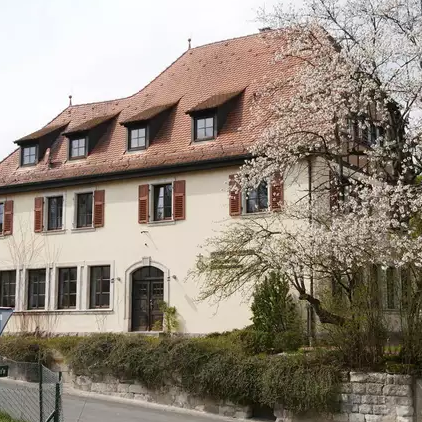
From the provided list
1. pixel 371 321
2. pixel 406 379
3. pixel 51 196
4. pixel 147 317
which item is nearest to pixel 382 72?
pixel 371 321

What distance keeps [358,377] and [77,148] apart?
15301mm

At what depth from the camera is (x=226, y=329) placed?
21.5 metres

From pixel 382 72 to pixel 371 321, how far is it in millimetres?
5531

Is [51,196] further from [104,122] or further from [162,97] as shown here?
[162,97]

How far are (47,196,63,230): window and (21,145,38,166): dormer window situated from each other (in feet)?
6.96

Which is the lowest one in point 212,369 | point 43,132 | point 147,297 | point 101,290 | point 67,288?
point 212,369

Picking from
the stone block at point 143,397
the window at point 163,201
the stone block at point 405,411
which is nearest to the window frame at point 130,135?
the window at point 163,201

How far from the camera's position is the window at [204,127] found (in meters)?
23.4

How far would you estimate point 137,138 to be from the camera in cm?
2502

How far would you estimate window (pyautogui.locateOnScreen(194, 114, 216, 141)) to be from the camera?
76.7ft

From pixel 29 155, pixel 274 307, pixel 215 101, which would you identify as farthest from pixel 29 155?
pixel 274 307

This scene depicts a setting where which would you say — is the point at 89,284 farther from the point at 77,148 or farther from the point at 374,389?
the point at 374,389

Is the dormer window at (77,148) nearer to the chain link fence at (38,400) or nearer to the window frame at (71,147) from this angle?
the window frame at (71,147)

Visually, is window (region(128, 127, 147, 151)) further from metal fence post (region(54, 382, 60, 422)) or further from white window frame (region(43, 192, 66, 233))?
metal fence post (region(54, 382, 60, 422))
